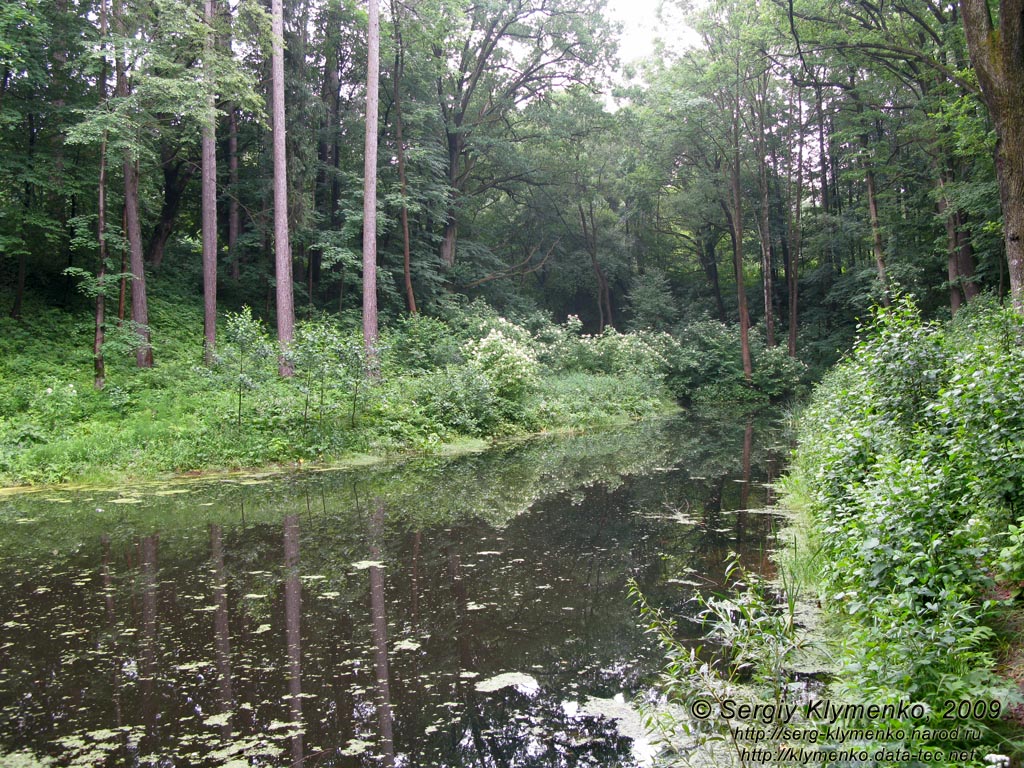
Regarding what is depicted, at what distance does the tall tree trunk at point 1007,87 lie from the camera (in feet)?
20.0

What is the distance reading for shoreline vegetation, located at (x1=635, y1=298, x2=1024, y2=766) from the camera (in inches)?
99.8

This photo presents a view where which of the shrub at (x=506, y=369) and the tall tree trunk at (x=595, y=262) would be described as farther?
the tall tree trunk at (x=595, y=262)

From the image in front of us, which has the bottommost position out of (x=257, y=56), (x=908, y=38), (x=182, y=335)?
(x=182, y=335)

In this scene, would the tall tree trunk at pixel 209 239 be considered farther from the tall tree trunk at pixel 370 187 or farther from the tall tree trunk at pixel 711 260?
the tall tree trunk at pixel 711 260

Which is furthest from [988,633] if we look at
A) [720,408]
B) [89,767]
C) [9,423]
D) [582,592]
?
[720,408]

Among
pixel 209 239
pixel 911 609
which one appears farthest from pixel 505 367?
pixel 911 609

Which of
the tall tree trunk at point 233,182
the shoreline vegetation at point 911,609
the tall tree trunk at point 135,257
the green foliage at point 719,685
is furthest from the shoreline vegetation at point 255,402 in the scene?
the green foliage at point 719,685

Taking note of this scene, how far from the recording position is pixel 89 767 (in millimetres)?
2955

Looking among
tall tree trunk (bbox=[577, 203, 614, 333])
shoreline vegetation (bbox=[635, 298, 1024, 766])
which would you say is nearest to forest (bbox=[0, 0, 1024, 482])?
tall tree trunk (bbox=[577, 203, 614, 333])

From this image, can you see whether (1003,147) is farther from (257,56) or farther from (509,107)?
(509,107)

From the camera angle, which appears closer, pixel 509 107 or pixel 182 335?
pixel 182 335

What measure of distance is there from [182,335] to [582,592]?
15152mm

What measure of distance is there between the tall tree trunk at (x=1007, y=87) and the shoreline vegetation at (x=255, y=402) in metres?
9.49

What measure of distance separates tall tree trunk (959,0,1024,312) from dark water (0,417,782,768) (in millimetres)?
3757
